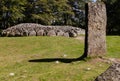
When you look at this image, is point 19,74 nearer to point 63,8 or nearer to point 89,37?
point 89,37

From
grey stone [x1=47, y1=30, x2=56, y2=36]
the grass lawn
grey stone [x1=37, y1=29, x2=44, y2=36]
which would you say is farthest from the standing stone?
grey stone [x1=37, y1=29, x2=44, y2=36]

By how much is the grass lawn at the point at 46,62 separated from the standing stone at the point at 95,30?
64 centimetres

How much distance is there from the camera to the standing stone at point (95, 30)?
14711mm

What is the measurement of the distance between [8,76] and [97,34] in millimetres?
4850

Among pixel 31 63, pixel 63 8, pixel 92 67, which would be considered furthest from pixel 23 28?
pixel 63 8

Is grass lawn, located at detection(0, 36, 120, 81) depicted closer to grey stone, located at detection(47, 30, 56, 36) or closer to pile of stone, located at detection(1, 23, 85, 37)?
grey stone, located at detection(47, 30, 56, 36)

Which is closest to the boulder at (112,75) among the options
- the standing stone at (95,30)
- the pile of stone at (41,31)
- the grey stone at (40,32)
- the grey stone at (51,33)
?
the standing stone at (95,30)

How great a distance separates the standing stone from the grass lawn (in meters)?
0.64

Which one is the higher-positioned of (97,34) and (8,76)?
(97,34)

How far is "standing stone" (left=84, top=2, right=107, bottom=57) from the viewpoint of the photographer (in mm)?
14711

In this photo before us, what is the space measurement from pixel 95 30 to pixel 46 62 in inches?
105

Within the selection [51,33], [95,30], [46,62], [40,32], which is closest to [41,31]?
[40,32]

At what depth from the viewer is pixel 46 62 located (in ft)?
47.5

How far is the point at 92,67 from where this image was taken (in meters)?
13.0
